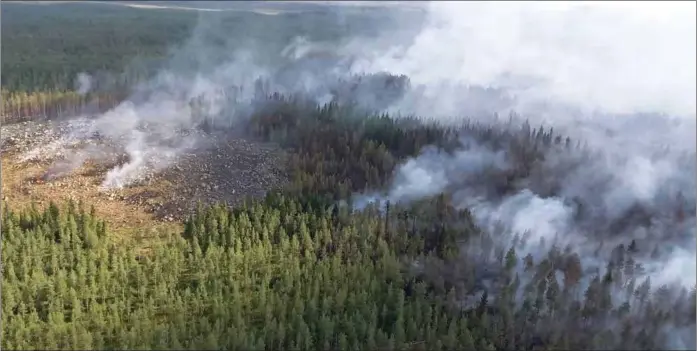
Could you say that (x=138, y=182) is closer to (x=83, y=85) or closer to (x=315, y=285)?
(x=315, y=285)

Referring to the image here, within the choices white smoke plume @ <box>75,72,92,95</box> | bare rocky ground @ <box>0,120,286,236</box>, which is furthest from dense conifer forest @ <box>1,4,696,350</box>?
white smoke plume @ <box>75,72,92,95</box>

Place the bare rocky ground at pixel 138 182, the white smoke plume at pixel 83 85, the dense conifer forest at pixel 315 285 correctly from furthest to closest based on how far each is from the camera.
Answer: the white smoke plume at pixel 83 85 < the bare rocky ground at pixel 138 182 < the dense conifer forest at pixel 315 285

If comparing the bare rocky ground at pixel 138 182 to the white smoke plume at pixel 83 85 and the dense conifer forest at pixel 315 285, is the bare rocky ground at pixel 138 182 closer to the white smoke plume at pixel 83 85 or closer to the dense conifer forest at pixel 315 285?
the dense conifer forest at pixel 315 285

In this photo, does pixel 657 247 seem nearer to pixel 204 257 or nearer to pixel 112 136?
pixel 204 257

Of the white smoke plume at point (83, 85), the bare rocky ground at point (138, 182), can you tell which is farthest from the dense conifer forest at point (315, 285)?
the white smoke plume at point (83, 85)

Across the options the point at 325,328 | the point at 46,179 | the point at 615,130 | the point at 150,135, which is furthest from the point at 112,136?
the point at 615,130

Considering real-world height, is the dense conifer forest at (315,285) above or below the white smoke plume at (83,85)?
below
